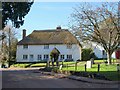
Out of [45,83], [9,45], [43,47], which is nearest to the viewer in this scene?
[45,83]

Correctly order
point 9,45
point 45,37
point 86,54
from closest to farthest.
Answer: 1. point 86,54
2. point 45,37
3. point 9,45

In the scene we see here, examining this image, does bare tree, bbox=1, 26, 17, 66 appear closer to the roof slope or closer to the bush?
the roof slope

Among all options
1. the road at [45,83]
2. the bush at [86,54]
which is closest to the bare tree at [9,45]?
the bush at [86,54]

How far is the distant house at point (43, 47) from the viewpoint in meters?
82.5

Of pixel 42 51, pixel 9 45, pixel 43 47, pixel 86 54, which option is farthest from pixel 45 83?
pixel 9 45

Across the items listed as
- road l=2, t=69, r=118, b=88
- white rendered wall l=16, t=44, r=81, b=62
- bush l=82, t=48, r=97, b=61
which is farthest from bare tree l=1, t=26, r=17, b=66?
road l=2, t=69, r=118, b=88

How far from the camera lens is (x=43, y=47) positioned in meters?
83.9

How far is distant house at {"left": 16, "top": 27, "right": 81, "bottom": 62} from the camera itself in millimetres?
82500

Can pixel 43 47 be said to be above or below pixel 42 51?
above

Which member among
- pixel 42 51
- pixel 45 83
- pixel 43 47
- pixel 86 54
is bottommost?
pixel 45 83

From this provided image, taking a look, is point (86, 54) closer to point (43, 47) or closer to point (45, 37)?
point (43, 47)

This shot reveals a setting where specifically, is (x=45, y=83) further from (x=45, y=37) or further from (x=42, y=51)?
(x=45, y=37)

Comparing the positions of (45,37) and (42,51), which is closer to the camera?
(42,51)

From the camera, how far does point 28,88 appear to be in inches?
844
